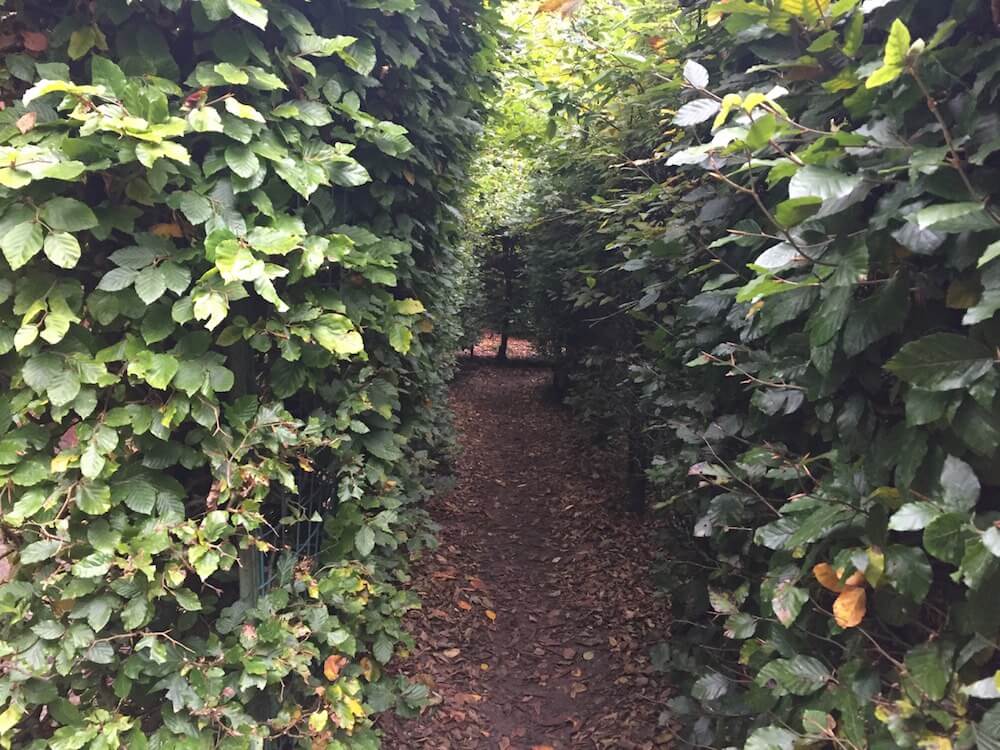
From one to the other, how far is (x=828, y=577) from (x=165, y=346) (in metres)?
2.01

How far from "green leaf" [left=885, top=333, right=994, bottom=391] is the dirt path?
9.31 ft

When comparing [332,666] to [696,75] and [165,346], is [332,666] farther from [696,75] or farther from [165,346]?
[696,75]

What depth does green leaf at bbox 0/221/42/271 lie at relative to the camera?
4.90ft

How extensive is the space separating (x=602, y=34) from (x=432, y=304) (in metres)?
→ 2.50

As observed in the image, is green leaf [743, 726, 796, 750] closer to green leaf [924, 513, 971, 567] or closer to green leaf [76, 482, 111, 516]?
green leaf [924, 513, 971, 567]

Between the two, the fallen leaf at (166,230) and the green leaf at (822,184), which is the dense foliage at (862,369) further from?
the fallen leaf at (166,230)

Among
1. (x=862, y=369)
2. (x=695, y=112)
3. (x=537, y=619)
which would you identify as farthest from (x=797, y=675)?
(x=537, y=619)

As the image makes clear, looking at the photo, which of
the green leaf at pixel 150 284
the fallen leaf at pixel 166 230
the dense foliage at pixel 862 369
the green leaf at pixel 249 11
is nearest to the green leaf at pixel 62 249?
the green leaf at pixel 150 284

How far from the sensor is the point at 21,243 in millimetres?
1519

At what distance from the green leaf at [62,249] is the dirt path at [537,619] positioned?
294cm

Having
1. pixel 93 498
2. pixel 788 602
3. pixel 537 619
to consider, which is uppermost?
pixel 788 602

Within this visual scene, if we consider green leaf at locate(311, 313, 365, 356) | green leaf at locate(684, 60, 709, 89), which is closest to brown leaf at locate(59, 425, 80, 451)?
green leaf at locate(311, 313, 365, 356)

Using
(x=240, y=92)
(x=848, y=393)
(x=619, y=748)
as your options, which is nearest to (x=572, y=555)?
(x=619, y=748)

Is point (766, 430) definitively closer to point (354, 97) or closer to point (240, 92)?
point (354, 97)
